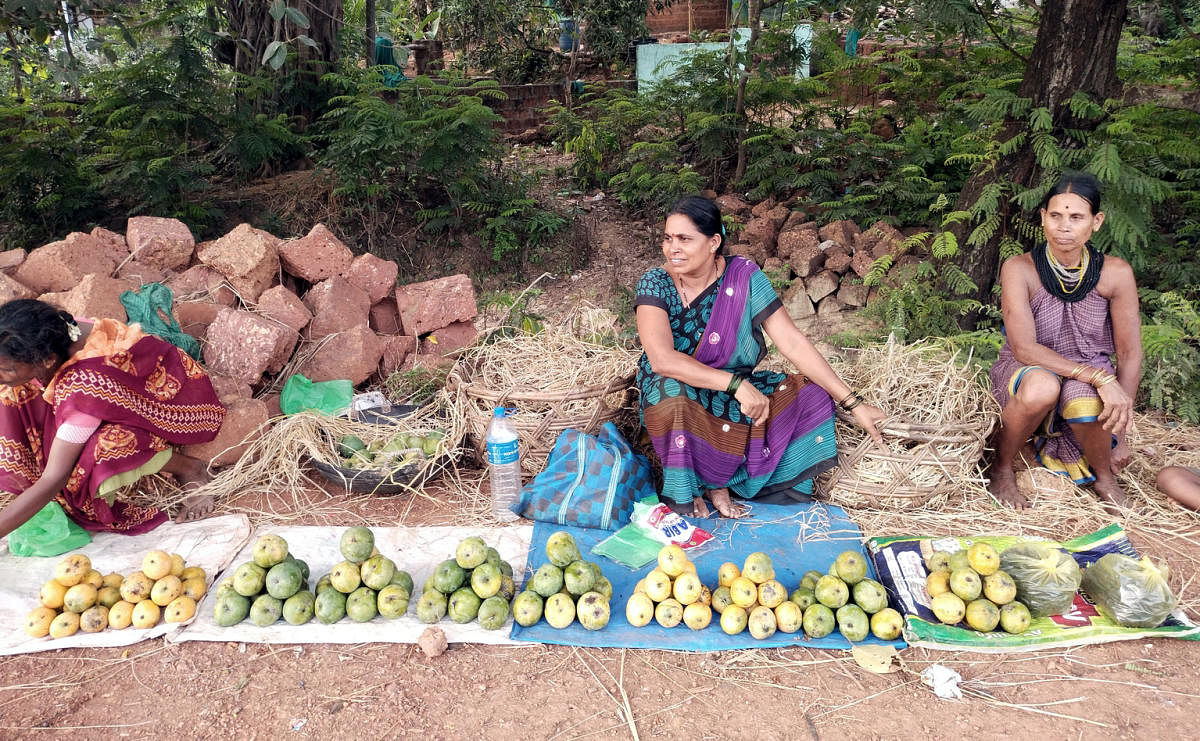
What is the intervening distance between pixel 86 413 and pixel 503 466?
1625 mm

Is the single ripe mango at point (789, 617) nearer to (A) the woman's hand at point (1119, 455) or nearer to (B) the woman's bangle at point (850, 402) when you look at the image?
(B) the woman's bangle at point (850, 402)

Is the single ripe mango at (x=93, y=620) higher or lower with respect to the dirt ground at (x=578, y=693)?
higher

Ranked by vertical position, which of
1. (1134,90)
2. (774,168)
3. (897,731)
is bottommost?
(897,731)

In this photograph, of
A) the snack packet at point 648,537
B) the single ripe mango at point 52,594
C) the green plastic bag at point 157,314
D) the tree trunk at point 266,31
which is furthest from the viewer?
the tree trunk at point 266,31

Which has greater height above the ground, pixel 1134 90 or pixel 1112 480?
pixel 1134 90

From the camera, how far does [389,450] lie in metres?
3.58

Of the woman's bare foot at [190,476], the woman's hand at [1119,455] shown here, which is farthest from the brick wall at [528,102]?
the woman's hand at [1119,455]

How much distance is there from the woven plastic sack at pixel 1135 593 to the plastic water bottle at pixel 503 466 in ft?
7.25

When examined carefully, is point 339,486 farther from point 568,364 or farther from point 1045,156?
point 1045,156

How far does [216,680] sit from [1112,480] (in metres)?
3.61

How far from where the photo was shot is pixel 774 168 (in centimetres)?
682

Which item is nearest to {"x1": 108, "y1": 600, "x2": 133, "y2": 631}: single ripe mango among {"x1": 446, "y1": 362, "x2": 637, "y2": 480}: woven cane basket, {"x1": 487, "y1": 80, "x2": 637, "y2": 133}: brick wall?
{"x1": 446, "y1": 362, "x2": 637, "y2": 480}: woven cane basket

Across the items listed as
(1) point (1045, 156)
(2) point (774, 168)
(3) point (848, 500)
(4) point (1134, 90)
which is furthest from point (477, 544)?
(4) point (1134, 90)

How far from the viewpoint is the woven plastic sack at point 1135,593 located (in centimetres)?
240
